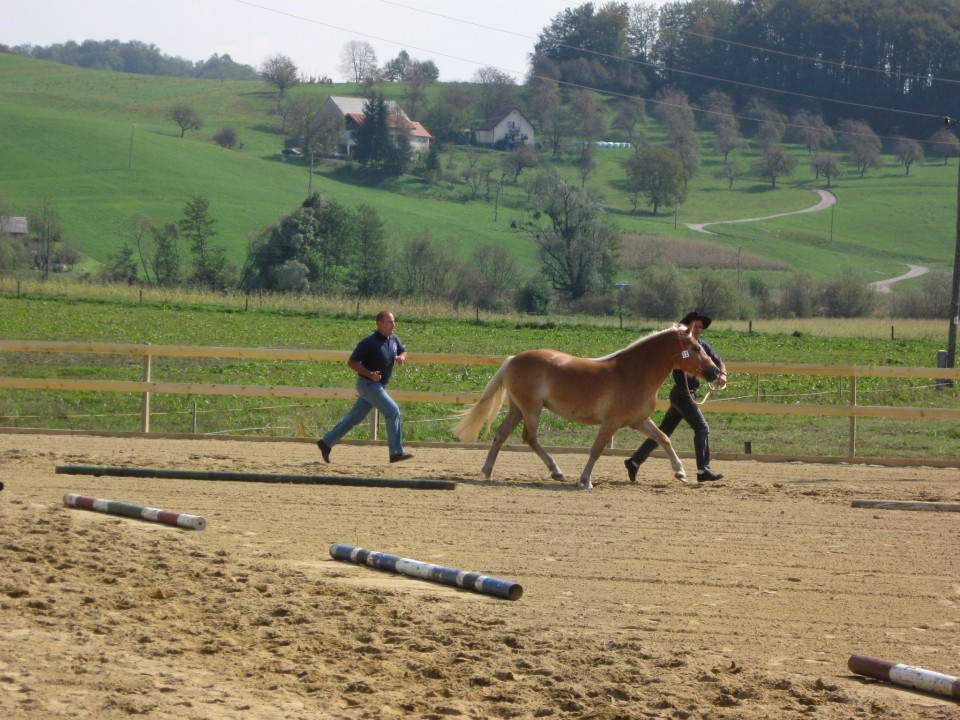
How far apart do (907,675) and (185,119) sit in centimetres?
11524

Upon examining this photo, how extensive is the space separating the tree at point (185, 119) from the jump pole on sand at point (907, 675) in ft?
370

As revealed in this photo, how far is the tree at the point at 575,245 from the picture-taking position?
6388 centimetres

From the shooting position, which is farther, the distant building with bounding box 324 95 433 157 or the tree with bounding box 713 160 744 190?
the tree with bounding box 713 160 744 190

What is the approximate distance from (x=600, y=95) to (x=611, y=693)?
142m

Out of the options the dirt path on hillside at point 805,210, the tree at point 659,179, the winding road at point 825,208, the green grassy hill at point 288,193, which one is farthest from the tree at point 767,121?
the tree at point 659,179

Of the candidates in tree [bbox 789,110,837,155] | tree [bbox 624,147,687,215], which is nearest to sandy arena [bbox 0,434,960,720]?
tree [bbox 624,147,687,215]

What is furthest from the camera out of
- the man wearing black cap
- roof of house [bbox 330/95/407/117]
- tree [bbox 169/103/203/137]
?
roof of house [bbox 330/95/407/117]

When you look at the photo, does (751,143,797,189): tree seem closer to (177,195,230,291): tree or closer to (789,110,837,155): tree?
(789,110,837,155): tree

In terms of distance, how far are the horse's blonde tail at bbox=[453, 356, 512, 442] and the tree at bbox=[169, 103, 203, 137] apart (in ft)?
345

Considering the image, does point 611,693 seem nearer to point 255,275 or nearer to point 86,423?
point 86,423

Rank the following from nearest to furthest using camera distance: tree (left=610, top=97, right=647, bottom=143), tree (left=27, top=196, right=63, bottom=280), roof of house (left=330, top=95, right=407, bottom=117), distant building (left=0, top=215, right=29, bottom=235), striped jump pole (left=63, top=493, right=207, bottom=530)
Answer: striped jump pole (left=63, top=493, right=207, bottom=530), tree (left=27, top=196, right=63, bottom=280), distant building (left=0, top=215, right=29, bottom=235), roof of house (left=330, top=95, right=407, bottom=117), tree (left=610, top=97, right=647, bottom=143)

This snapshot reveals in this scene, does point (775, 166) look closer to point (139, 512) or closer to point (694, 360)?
point (694, 360)

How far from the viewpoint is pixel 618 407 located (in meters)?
12.6

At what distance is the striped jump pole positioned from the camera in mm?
9172
